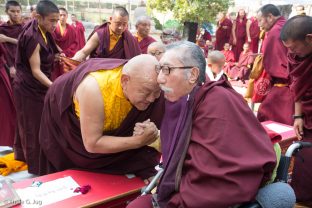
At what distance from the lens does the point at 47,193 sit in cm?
170

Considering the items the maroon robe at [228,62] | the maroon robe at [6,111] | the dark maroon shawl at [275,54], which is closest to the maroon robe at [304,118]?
the dark maroon shawl at [275,54]

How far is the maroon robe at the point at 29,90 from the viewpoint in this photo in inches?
110

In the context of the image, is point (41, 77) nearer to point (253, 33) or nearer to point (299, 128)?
point (299, 128)

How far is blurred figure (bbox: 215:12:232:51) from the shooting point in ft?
33.8

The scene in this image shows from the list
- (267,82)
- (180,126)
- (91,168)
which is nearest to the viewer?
(180,126)

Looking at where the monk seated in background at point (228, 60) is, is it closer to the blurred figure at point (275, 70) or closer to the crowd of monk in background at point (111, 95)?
the crowd of monk in background at point (111, 95)

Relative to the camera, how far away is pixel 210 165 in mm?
1286

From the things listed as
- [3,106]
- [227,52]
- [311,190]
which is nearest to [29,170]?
[3,106]

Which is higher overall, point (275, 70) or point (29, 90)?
point (275, 70)

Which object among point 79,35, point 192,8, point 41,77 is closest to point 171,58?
point 41,77

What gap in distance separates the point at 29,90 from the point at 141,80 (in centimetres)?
160

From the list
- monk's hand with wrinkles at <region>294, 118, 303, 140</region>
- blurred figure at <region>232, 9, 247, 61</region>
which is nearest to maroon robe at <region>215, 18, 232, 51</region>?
blurred figure at <region>232, 9, 247, 61</region>

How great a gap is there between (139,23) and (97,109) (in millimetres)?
2836

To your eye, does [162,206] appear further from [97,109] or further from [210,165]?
[97,109]
